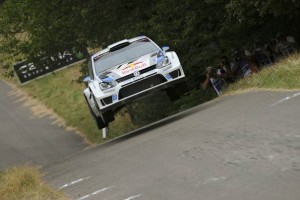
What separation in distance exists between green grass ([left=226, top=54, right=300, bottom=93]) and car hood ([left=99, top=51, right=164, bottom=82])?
7.78 ft

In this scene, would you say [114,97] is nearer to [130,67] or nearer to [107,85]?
[107,85]

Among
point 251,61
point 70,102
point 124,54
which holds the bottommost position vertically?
point 70,102

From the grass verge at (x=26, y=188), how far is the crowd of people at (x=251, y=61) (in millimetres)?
7949

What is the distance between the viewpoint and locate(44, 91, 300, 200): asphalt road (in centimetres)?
565

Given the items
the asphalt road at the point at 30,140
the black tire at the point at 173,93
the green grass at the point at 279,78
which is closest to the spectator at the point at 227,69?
the green grass at the point at 279,78

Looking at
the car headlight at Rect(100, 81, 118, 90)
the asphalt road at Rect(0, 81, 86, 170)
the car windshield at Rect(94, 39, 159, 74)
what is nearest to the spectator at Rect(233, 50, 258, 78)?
the car windshield at Rect(94, 39, 159, 74)

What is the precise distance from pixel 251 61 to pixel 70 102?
18720 mm

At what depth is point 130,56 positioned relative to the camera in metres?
12.7

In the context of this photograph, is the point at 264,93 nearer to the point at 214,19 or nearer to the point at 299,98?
the point at 299,98

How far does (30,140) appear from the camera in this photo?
25812 mm

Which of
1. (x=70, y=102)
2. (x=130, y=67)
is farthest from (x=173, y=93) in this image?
(x=70, y=102)

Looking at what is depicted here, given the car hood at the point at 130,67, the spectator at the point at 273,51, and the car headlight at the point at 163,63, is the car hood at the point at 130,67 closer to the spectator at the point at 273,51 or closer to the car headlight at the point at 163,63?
the car headlight at the point at 163,63

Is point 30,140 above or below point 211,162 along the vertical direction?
below

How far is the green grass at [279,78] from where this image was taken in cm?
1090
